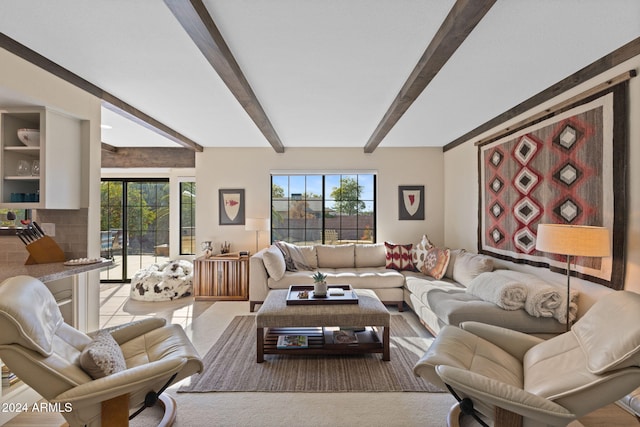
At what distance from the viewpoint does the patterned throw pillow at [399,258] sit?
4.58 meters

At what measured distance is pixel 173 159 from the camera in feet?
18.0

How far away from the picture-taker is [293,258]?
15.1ft

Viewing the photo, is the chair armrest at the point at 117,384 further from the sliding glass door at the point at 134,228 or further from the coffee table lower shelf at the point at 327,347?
the sliding glass door at the point at 134,228

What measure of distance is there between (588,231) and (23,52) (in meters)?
4.11

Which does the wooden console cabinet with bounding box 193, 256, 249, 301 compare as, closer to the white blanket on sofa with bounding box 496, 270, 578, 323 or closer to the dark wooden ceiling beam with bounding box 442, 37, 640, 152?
the white blanket on sofa with bounding box 496, 270, 578, 323

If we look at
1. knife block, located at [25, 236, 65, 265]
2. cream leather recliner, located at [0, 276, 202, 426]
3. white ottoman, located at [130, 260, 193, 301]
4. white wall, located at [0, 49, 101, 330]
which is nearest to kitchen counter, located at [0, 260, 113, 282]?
knife block, located at [25, 236, 65, 265]

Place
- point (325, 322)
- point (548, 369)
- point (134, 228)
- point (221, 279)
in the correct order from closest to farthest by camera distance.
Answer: point (548, 369) → point (325, 322) → point (221, 279) → point (134, 228)

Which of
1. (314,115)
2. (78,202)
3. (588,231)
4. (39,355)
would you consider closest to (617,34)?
(588,231)

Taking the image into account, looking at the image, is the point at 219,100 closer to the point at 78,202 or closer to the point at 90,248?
the point at 78,202

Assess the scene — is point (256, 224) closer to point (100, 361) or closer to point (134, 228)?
point (134, 228)

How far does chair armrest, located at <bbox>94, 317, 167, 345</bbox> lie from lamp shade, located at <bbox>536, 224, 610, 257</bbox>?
9.80 feet

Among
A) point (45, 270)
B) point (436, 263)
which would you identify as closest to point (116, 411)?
point (45, 270)

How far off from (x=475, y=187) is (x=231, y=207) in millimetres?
3801

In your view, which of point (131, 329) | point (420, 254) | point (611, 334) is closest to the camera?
point (611, 334)
